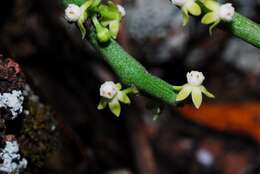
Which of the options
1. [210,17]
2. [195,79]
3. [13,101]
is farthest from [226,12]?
[13,101]

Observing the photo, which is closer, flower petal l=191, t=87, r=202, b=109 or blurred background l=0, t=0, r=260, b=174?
flower petal l=191, t=87, r=202, b=109

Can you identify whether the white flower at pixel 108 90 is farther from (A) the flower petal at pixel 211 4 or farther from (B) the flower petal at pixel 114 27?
(A) the flower petal at pixel 211 4

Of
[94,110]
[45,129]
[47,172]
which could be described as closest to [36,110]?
[45,129]

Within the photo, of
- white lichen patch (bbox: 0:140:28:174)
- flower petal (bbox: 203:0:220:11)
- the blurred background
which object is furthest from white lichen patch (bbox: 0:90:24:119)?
the blurred background

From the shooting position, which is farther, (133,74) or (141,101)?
(141,101)

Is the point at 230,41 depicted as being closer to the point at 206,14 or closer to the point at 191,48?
the point at 191,48

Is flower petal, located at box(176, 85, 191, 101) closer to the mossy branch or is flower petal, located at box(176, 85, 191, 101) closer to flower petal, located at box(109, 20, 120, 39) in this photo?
the mossy branch

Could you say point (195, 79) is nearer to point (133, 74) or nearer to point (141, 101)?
point (133, 74)
